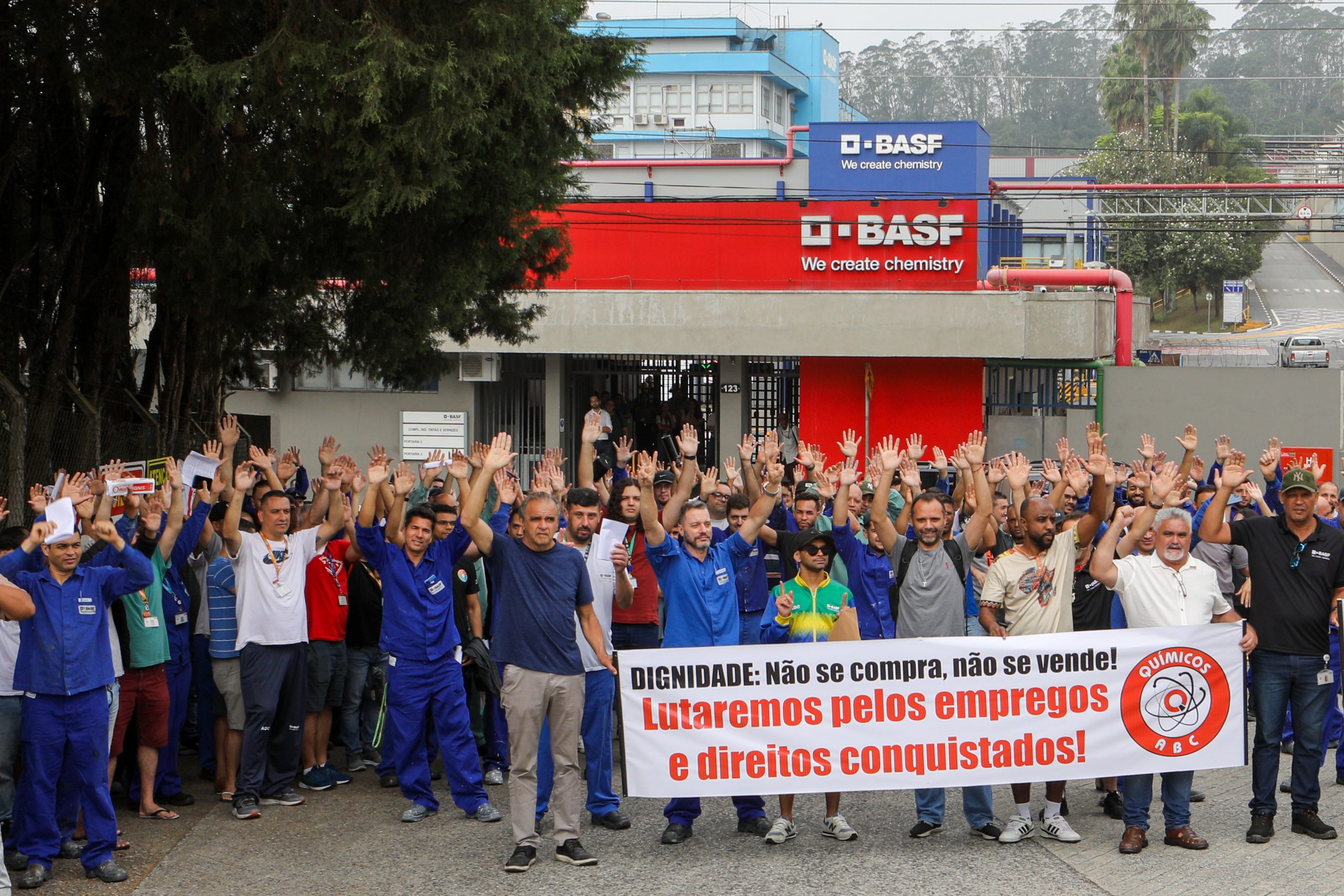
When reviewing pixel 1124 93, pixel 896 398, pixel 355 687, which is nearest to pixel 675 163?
pixel 896 398

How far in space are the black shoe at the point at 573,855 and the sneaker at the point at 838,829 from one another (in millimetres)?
1292

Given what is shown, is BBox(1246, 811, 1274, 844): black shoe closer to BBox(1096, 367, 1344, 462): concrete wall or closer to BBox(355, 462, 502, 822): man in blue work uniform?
BBox(355, 462, 502, 822): man in blue work uniform

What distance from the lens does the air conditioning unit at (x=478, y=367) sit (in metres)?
27.5

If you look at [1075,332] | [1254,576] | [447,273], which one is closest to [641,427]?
[1075,332]

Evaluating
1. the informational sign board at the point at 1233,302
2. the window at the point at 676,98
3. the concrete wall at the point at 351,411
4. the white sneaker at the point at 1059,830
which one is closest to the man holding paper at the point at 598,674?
the white sneaker at the point at 1059,830

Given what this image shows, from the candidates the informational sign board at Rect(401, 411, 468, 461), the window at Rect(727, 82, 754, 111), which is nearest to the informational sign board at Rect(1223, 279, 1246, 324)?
the window at Rect(727, 82, 754, 111)

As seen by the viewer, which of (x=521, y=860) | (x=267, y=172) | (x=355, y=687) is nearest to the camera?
(x=521, y=860)

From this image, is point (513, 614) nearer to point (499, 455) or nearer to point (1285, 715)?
point (499, 455)

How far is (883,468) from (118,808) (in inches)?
194

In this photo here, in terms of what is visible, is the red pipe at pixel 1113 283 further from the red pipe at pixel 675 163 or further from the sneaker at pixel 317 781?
the sneaker at pixel 317 781

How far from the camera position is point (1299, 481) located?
25.3 feet

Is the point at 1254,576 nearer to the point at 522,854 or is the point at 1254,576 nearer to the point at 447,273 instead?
the point at 522,854

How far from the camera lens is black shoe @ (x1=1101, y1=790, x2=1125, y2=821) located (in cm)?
801

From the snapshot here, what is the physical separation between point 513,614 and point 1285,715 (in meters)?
4.19
